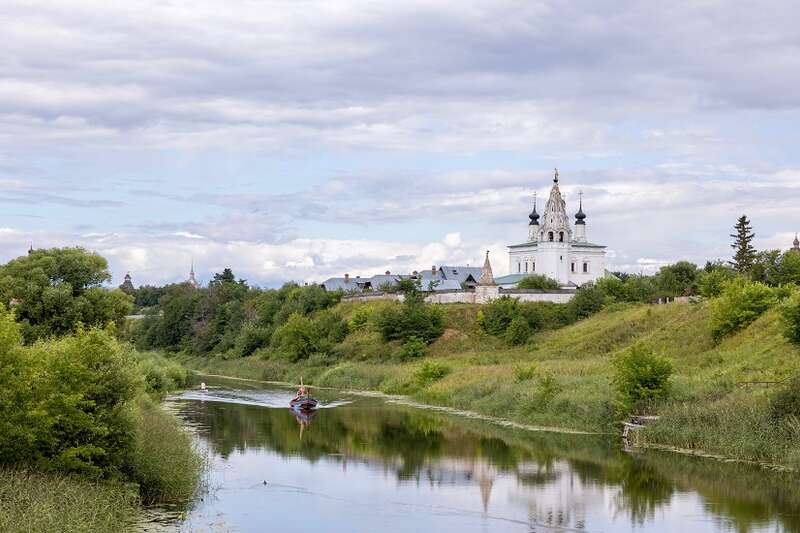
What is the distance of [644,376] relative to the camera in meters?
48.4

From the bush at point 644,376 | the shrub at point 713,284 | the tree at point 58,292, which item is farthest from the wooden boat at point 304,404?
the shrub at point 713,284

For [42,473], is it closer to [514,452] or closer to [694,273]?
[514,452]

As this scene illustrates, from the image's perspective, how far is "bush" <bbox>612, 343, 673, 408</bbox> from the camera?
48.3 meters

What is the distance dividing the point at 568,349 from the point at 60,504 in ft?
199

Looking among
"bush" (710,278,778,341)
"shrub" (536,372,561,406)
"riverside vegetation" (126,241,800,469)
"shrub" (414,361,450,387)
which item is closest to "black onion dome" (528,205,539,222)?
"riverside vegetation" (126,241,800,469)

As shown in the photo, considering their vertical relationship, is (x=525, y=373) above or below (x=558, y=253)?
below

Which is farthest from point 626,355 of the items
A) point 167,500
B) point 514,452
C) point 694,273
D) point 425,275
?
point 425,275

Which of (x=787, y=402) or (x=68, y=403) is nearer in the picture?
(x=68, y=403)

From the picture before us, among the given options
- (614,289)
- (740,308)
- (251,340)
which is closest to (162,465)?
(740,308)

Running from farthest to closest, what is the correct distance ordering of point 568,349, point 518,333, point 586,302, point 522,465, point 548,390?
1. point 586,302
2. point 518,333
3. point 568,349
4. point 548,390
5. point 522,465

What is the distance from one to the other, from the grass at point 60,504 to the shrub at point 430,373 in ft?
156

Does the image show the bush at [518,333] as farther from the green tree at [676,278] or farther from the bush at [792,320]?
the bush at [792,320]

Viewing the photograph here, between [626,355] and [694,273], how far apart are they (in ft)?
237

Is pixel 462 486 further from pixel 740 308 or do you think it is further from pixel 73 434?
pixel 740 308
